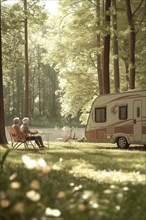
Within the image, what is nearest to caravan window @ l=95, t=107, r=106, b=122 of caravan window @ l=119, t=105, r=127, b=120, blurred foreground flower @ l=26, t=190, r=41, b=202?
caravan window @ l=119, t=105, r=127, b=120

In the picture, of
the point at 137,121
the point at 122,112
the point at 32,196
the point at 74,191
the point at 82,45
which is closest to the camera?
the point at 32,196

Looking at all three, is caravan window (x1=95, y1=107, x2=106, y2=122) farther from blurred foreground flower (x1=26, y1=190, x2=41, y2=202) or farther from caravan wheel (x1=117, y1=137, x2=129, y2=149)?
blurred foreground flower (x1=26, y1=190, x2=41, y2=202)

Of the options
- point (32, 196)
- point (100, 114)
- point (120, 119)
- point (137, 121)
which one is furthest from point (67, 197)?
point (100, 114)

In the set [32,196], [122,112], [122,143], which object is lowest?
[122,143]

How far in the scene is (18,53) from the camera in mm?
26172

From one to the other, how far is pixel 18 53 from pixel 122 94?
939 cm

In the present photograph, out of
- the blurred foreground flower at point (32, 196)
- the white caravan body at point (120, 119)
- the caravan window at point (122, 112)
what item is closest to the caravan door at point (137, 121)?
the white caravan body at point (120, 119)

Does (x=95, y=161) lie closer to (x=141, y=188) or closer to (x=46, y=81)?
(x=141, y=188)

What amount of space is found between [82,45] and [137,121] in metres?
16.4

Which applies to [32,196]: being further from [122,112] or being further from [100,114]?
[100,114]

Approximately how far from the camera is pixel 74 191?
21.7ft

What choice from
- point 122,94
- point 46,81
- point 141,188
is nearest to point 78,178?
point 141,188

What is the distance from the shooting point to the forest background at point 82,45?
76.3 feet

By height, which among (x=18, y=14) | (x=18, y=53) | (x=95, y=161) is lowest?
(x=95, y=161)
